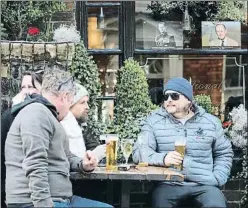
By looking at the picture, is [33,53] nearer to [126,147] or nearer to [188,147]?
[126,147]

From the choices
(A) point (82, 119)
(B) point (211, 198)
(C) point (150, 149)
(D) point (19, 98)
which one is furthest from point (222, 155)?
(D) point (19, 98)

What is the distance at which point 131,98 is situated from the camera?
225 inches

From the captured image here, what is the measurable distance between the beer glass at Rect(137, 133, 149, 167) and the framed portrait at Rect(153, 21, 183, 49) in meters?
1.01

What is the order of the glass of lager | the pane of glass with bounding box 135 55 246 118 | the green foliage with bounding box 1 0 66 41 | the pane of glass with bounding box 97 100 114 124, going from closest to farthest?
the glass of lager < the green foliage with bounding box 1 0 66 41 < the pane of glass with bounding box 97 100 114 124 < the pane of glass with bounding box 135 55 246 118

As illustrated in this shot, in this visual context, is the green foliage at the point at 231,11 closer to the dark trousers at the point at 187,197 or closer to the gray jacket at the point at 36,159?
the dark trousers at the point at 187,197

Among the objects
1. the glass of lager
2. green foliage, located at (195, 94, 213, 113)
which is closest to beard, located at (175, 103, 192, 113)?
the glass of lager

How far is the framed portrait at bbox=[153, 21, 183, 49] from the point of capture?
5996 millimetres

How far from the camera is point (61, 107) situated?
14.9ft

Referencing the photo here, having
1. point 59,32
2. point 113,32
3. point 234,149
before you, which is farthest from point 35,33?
point 234,149

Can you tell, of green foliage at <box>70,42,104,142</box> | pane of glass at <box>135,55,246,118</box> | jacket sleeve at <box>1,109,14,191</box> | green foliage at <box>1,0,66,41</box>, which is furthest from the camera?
pane of glass at <box>135,55,246,118</box>

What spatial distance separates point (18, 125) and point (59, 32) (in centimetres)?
162

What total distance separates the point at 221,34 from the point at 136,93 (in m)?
0.99

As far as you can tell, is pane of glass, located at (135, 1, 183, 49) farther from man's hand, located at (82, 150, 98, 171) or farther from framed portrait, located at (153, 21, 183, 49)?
man's hand, located at (82, 150, 98, 171)

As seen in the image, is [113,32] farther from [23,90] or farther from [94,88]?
[23,90]
